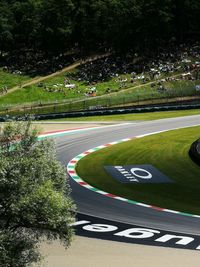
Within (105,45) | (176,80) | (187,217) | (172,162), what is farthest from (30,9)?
(187,217)

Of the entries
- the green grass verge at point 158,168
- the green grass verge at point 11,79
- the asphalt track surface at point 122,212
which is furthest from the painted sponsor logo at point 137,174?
the green grass verge at point 11,79

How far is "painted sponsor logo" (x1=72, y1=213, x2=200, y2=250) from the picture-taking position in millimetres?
18219

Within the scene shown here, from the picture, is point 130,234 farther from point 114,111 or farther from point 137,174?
point 114,111

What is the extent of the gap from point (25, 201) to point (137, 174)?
61.6 ft

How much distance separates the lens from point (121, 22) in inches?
4085

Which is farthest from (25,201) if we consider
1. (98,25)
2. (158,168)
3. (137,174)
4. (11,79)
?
(98,25)

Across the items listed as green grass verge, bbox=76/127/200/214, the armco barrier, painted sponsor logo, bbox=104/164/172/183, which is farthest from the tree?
the armco barrier

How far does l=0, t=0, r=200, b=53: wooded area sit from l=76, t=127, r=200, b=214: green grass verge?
194 feet

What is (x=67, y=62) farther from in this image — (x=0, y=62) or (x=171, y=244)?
(x=171, y=244)

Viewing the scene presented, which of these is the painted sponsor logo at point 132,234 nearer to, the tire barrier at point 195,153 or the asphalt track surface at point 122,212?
the asphalt track surface at point 122,212

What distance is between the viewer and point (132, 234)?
63.1 ft

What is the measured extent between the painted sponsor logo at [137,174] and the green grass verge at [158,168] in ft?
1.42

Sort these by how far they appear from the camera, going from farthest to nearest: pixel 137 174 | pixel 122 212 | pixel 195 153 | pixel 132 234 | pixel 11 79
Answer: pixel 11 79 → pixel 195 153 → pixel 137 174 → pixel 122 212 → pixel 132 234

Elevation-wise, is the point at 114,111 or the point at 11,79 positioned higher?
the point at 11,79
